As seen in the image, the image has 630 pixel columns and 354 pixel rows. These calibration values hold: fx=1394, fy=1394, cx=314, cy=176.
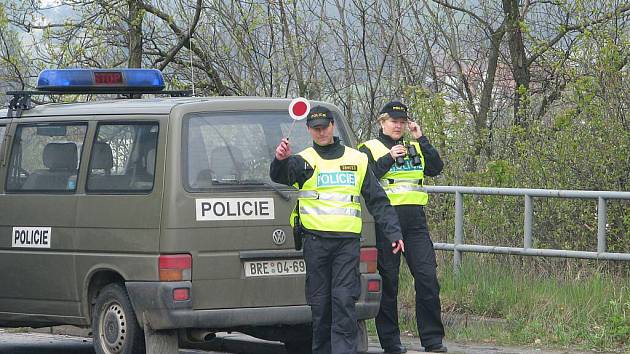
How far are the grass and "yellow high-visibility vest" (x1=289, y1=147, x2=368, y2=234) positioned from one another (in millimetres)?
2456

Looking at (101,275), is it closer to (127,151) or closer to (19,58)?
(127,151)

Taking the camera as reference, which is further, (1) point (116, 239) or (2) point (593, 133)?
(2) point (593, 133)

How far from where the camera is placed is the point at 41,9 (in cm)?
2078

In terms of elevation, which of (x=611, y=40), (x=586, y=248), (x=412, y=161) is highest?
(x=611, y=40)

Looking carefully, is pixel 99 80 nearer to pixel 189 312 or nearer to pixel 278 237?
pixel 278 237

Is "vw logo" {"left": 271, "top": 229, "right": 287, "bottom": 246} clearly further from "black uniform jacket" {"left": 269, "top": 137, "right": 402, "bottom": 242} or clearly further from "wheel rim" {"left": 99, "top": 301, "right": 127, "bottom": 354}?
"wheel rim" {"left": 99, "top": 301, "right": 127, "bottom": 354}

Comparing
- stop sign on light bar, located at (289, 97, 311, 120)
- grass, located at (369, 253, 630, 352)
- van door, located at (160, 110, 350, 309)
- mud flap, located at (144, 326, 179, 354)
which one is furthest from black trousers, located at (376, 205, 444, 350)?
mud flap, located at (144, 326, 179, 354)

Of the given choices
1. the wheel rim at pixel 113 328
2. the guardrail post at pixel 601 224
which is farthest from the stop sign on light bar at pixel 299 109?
the guardrail post at pixel 601 224

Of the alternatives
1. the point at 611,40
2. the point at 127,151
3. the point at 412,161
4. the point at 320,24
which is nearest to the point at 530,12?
the point at 320,24

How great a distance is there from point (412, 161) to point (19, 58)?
11.7 metres

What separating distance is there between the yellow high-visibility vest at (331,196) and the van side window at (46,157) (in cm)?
179

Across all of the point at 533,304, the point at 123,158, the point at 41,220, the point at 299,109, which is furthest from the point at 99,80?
the point at 533,304

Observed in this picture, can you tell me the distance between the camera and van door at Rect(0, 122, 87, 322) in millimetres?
9570

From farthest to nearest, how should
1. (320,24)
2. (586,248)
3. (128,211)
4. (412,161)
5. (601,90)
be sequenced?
1. (320,24)
2. (601,90)
3. (586,248)
4. (412,161)
5. (128,211)
